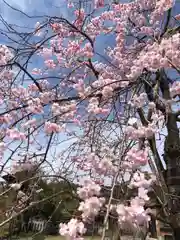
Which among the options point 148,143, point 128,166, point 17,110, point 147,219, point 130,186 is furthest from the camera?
point 17,110

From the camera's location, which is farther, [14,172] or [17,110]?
[17,110]

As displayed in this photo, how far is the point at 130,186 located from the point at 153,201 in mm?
1173

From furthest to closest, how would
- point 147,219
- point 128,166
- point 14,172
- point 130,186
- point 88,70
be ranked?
point 88,70 → point 14,172 → point 128,166 → point 130,186 → point 147,219

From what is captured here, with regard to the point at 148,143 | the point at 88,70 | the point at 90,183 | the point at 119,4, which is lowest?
the point at 90,183

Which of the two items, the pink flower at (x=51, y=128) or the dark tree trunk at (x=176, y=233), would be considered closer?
the pink flower at (x=51, y=128)

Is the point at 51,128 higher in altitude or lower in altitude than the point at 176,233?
higher

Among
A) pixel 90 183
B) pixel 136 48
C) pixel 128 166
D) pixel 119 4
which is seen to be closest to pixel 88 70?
pixel 136 48

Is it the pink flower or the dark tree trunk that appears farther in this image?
the dark tree trunk

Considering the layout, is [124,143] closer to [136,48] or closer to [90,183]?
[90,183]

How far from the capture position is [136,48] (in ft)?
13.9

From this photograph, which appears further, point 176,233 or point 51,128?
point 176,233

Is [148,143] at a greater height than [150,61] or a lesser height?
lesser

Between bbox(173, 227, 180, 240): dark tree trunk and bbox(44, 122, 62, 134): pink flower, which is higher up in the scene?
bbox(44, 122, 62, 134): pink flower

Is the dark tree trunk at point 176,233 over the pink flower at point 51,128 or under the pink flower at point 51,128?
under
